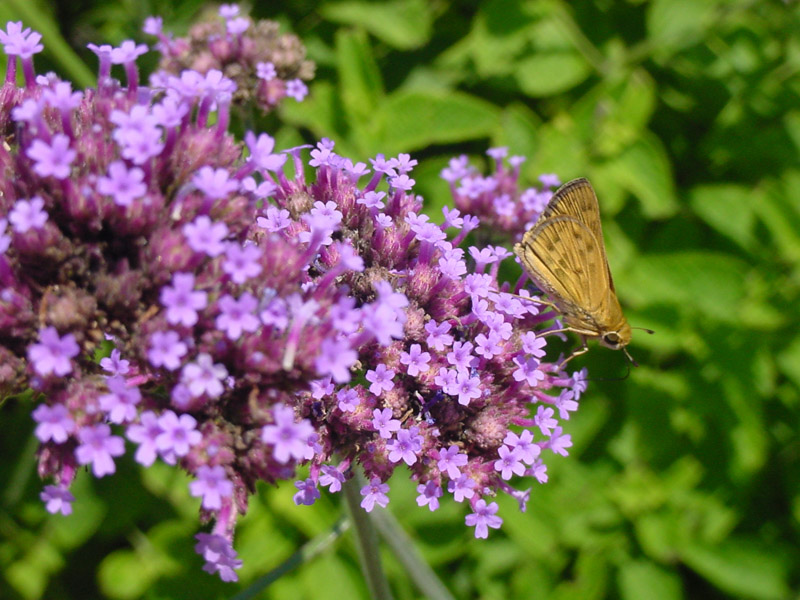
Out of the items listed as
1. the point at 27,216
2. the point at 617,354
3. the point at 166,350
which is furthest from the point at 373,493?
the point at 617,354

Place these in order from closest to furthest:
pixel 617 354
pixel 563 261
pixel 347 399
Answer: pixel 347 399 → pixel 563 261 → pixel 617 354

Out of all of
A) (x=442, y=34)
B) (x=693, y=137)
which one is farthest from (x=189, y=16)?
(x=693, y=137)

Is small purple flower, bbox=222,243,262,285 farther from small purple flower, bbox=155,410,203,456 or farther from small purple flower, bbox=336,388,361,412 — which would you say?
small purple flower, bbox=336,388,361,412

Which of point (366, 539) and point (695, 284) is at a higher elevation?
point (695, 284)

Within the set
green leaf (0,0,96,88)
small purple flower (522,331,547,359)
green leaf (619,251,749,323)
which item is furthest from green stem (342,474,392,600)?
green leaf (0,0,96,88)

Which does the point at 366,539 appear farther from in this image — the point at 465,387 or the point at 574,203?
the point at 574,203

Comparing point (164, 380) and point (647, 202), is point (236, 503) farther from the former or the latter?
point (647, 202)
